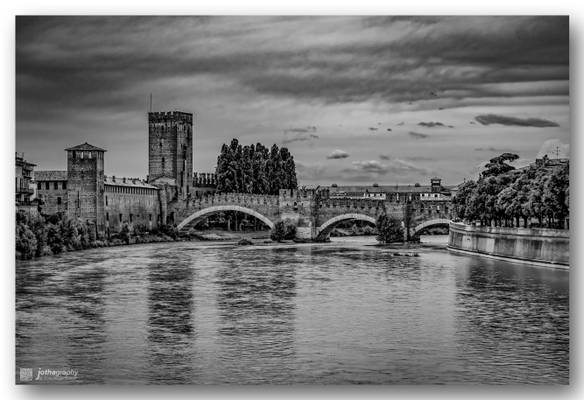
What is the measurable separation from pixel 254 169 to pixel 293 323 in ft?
12.5

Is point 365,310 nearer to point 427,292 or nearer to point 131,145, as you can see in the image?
point 427,292

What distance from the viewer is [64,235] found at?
13203 mm

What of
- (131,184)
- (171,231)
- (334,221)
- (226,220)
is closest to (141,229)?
(171,231)

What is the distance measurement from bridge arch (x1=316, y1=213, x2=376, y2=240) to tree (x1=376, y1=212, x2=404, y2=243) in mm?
153

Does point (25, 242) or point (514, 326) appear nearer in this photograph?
point (514, 326)

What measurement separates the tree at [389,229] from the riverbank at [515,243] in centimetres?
124

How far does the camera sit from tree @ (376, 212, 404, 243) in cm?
1597

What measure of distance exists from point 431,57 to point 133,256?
201 inches

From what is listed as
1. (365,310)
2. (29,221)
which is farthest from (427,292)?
(29,221)

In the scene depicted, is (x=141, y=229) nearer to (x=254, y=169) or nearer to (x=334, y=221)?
(x=254, y=169)

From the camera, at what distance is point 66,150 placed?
1027 centimetres

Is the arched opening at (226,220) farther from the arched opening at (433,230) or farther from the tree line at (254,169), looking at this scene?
the arched opening at (433,230)


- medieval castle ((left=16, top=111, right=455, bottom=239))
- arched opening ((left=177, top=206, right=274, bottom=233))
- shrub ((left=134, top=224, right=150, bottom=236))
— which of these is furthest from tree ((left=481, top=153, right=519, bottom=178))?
shrub ((left=134, top=224, right=150, bottom=236))

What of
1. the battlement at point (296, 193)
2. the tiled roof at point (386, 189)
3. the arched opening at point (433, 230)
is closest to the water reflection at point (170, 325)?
the battlement at point (296, 193)
